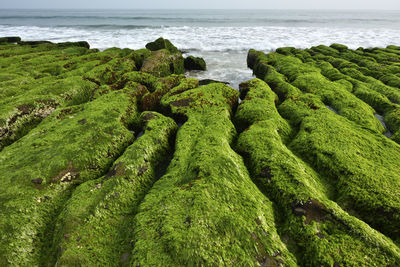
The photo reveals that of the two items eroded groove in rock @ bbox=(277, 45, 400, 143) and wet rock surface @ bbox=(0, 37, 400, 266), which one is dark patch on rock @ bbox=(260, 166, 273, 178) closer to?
wet rock surface @ bbox=(0, 37, 400, 266)

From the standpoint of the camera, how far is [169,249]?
3248mm

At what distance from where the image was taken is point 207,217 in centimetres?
363

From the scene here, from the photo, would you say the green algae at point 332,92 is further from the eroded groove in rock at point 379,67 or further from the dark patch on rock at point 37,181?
the dark patch on rock at point 37,181

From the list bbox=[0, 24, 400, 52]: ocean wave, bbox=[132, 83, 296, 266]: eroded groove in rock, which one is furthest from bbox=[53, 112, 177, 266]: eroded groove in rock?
bbox=[0, 24, 400, 52]: ocean wave

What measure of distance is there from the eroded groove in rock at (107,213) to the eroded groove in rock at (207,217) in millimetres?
382

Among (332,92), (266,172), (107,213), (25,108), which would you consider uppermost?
(332,92)

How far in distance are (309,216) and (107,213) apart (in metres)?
4.20

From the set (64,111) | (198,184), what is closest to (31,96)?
(64,111)

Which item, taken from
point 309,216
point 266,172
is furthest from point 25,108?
point 309,216

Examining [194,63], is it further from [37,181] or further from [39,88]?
[37,181]

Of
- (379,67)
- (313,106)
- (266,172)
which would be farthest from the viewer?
(379,67)

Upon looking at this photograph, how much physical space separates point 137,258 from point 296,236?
2.97m

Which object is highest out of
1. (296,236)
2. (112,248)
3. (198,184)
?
(198,184)

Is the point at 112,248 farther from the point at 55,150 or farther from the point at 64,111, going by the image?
the point at 64,111
